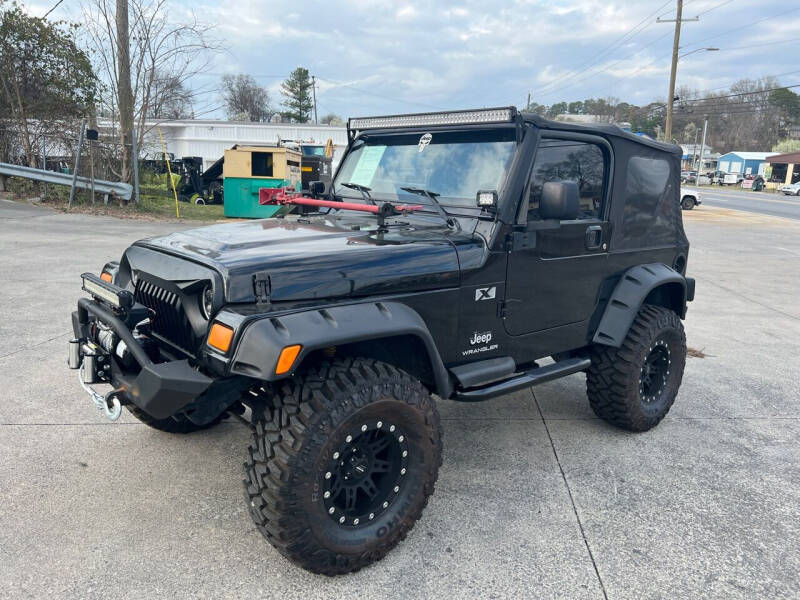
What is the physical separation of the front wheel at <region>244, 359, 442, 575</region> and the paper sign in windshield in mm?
1571

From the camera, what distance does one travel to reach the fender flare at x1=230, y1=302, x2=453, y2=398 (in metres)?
2.23

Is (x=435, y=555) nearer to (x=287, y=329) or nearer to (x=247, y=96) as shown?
(x=287, y=329)

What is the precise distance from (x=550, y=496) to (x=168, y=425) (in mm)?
2288

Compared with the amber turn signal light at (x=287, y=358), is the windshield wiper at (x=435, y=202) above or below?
above

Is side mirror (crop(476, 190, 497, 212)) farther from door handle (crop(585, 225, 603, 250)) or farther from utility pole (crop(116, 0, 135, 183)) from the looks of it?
utility pole (crop(116, 0, 135, 183))

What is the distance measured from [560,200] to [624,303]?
1099 mm

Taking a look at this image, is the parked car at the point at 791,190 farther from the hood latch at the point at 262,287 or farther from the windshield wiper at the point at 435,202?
the hood latch at the point at 262,287

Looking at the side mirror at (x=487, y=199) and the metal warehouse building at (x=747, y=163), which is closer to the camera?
the side mirror at (x=487, y=199)

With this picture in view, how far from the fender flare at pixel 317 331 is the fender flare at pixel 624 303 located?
5.00 ft

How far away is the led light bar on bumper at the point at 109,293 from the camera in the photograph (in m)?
2.58

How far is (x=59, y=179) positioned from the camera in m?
15.4

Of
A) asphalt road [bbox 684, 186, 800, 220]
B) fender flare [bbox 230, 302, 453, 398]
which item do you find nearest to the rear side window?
fender flare [bbox 230, 302, 453, 398]

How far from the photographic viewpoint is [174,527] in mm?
2836

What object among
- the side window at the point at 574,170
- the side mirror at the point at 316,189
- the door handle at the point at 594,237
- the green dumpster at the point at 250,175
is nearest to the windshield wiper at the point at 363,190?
the side mirror at the point at 316,189
